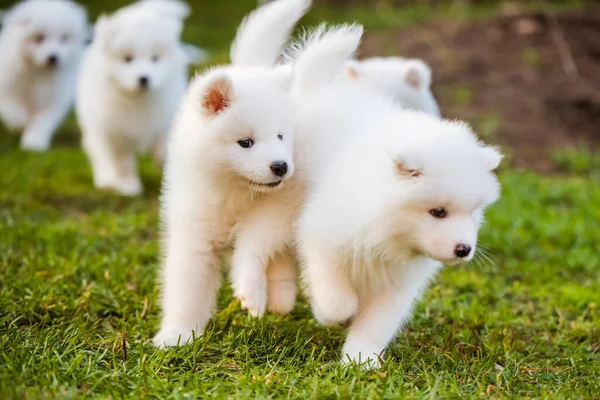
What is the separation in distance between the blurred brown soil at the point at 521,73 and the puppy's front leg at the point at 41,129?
412cm

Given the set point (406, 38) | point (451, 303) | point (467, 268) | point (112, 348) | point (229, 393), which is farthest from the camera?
point (406, 38)

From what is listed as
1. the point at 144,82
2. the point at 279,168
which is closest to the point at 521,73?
the point at 144,82

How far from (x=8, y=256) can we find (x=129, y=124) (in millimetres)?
2566

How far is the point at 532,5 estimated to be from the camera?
14016mm

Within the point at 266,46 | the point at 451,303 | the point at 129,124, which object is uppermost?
the point at 266,46

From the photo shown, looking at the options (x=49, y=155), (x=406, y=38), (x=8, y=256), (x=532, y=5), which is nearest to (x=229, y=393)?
(x=8, y=256)

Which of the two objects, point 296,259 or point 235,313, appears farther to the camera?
point 235,313

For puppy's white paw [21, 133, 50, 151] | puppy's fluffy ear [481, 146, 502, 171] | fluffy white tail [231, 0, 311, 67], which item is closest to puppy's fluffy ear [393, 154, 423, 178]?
puppy's fluffy ear [481, 146, 502, 171]

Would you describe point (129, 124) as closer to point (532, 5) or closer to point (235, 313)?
point (235, 313)

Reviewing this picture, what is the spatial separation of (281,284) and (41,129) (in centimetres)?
582

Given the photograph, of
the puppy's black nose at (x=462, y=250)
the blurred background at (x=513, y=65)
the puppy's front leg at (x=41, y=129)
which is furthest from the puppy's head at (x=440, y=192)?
the puppy's front leg at (x=41, y=129)

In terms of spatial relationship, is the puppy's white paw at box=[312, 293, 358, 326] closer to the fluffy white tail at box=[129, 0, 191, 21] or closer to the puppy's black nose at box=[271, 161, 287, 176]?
the puppy's black nose at box=[271, 161, 287, 176]

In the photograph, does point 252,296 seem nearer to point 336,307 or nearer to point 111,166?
point 336,307

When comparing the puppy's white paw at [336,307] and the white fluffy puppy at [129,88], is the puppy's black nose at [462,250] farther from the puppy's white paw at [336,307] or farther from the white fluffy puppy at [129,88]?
the white fluffy puppy at [129,88]
